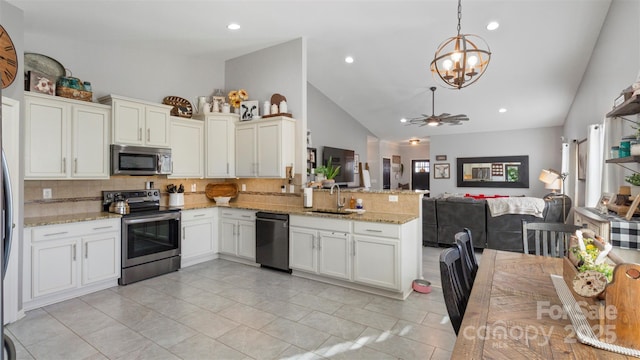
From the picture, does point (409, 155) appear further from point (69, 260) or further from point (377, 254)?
point (69, 260)

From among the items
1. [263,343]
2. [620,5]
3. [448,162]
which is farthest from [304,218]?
[448,162]

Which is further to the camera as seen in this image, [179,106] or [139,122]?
[179,106]

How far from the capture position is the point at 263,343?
2477 mm

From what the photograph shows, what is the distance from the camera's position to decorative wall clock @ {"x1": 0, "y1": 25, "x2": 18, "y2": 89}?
2740 millimetres

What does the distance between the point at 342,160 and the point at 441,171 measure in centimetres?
362

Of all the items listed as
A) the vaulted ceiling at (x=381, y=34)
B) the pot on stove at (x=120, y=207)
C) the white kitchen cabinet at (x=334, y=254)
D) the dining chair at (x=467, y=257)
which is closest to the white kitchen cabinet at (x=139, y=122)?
the pot on stove at (x=120, y=207)

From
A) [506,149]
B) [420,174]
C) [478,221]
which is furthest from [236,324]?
[420,174]

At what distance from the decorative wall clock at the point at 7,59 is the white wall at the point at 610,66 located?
5.70 meters

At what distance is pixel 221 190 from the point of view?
5266 millimetres

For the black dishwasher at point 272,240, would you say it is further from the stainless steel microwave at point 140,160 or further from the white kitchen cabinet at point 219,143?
the stainless steel microwave at point 140,160

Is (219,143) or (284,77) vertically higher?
(284,77)

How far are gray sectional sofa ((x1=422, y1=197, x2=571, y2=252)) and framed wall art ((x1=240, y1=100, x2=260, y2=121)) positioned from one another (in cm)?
327

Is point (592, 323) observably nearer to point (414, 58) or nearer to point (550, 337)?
point (550, 337)

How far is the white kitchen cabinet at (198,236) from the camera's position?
14.3ft
